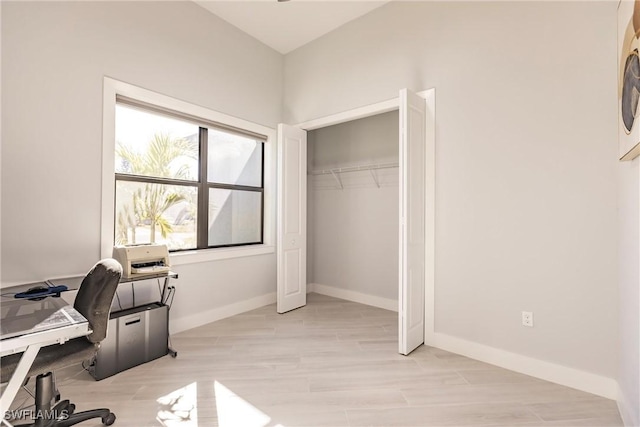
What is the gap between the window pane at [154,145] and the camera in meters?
2.76

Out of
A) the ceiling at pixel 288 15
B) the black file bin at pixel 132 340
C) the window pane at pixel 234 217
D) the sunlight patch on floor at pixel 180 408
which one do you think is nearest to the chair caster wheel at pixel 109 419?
the sunlight patch on floor at pixel 180 408

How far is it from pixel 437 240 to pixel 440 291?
17.8 inches

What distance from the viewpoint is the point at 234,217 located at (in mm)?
3723

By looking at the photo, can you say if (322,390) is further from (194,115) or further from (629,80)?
(194,115)

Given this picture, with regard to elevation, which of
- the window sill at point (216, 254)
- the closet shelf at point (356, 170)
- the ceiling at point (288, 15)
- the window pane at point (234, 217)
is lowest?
the window sill at point (216, 254)

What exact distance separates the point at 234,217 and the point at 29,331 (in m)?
2.54

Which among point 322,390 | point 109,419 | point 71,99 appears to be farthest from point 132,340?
point 71,99

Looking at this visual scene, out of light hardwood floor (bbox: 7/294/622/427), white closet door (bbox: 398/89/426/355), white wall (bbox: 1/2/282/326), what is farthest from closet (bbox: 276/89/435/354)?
white wall (bbox: 1/2/282/326)

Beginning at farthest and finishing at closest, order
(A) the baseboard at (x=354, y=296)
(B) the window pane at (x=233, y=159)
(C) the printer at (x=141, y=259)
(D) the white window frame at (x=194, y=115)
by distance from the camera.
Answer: (A) the baseboard at (x=354, y=296), (B) the window pane at (x=233, y=159), (D) the white window frame at (x=194, y=115), (C) the printer at (x=141, y=259)

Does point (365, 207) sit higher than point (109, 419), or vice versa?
point (365, 207)

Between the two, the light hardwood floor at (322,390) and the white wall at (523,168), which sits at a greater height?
the white wall at (523,168)

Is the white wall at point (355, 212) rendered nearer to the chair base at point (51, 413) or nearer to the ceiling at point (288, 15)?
the ceiling at point (288, 15)

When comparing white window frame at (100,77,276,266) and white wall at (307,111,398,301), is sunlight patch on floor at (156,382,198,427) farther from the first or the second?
white wall at (307,111,398,301)

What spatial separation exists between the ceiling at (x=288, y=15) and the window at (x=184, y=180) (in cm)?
121
